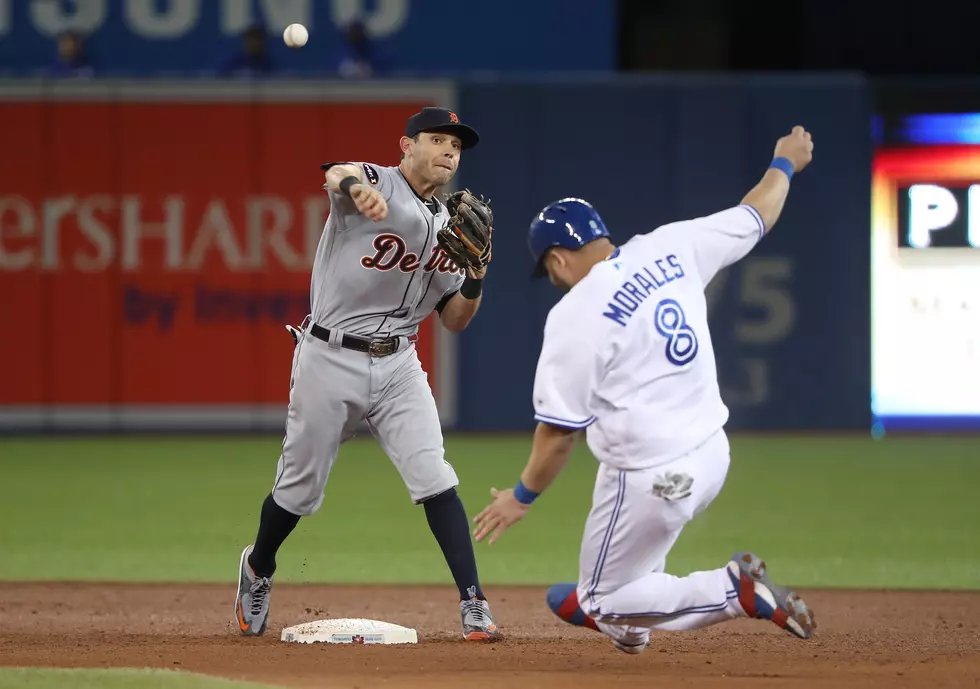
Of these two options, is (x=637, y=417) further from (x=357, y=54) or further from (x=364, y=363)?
→ (x=357, y=54)

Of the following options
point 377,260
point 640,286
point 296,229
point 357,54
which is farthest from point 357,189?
point 357,54

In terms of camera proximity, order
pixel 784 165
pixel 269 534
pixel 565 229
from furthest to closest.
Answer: pixel 269 534 < pixel 784 165 < pixel 565 229

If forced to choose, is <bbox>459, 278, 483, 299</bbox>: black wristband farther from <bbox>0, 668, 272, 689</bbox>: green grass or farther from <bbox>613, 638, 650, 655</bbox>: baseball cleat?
<bbox>0, 668, 272, 689</bbox>: green grass

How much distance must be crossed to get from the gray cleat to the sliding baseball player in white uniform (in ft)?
2.35

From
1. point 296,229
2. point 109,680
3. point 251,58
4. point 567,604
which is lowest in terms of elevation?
point 109,680

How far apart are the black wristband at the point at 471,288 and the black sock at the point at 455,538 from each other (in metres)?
0.76

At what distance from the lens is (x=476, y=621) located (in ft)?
17.1

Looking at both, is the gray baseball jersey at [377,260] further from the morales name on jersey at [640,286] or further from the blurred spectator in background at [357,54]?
the blurred spectator in background at [357,54]

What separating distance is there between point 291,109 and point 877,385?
6.74 metres

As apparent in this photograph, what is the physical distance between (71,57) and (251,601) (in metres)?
10.7

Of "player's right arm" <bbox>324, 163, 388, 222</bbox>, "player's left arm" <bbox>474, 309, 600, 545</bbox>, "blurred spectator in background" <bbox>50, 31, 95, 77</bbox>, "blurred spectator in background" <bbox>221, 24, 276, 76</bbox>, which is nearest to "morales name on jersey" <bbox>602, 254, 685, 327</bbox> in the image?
"player's left arm" <bbox>474, 309, 600, 545</bbox>

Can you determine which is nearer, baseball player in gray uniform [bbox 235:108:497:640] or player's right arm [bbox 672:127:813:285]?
player's right arm [bbox 672:127:813:285]

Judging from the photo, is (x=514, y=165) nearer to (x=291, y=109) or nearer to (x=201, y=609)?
(x=291, y=109)

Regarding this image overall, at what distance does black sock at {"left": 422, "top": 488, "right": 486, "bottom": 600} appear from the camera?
17.4ft
